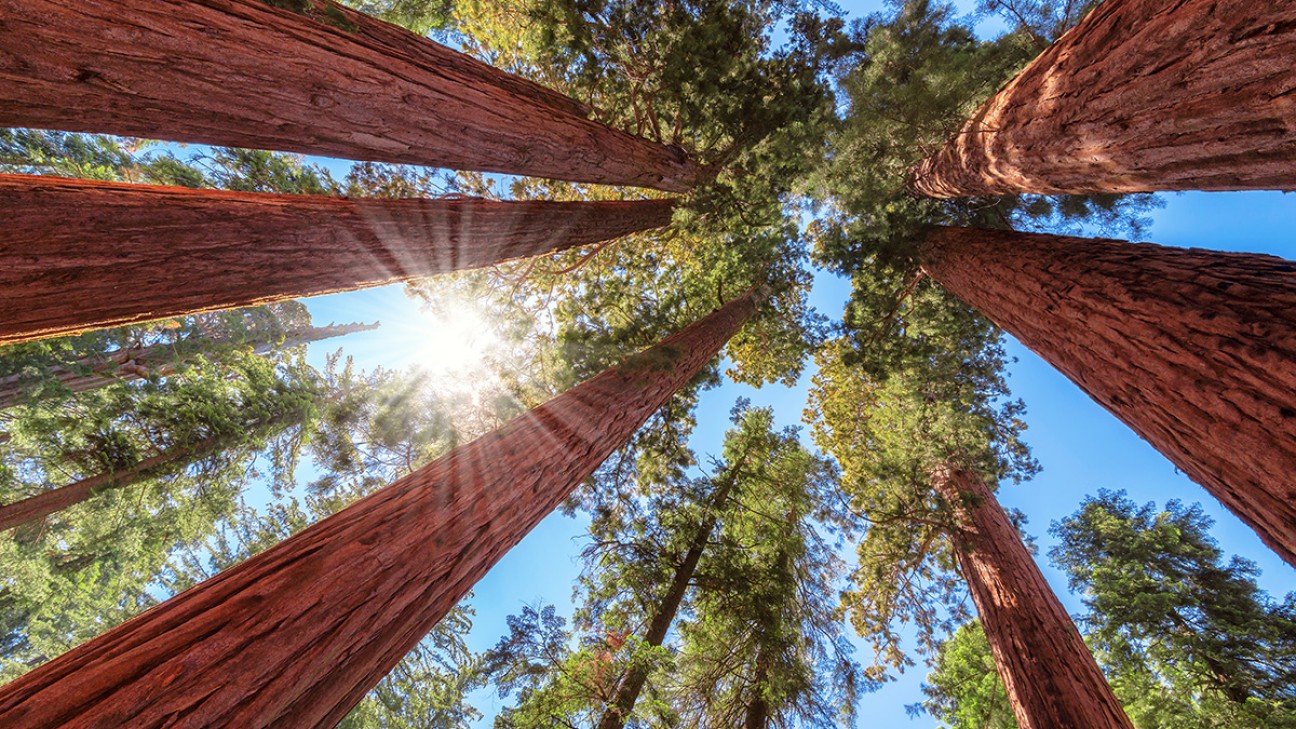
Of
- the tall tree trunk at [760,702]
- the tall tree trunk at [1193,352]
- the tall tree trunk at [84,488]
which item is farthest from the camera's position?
the tall tree trunk at [84,488]

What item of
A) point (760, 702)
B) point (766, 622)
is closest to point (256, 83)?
point (766, 622)

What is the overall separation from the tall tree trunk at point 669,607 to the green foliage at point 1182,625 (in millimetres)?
6523

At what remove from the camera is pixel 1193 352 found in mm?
2158

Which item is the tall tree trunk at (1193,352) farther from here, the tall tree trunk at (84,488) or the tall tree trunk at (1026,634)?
the tall tree trunk at (84,488)

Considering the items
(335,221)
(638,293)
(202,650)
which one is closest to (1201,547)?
(638,293)

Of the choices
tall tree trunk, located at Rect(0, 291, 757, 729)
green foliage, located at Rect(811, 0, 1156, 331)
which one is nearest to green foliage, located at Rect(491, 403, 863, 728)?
tall tree trunk, located at Rect(0, 291, 757, 729)

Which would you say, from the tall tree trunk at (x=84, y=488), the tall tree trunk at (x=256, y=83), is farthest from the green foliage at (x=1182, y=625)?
the tall tree trunk at (x=84, y=488)

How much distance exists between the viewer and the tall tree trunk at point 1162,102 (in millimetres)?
1882

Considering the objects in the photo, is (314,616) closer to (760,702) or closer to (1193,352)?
(1193,352)

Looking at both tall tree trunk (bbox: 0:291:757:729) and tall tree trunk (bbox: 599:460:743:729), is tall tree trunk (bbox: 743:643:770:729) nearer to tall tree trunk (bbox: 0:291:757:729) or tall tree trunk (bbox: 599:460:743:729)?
tall tree trunk (bbox: 599:460:743:729)

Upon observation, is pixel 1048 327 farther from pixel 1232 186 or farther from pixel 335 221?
pixel 335 221

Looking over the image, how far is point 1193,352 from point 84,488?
→ 47.4ft

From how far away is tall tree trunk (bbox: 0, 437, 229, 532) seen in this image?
25.9ft

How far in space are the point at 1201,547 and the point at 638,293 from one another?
11.8 m
